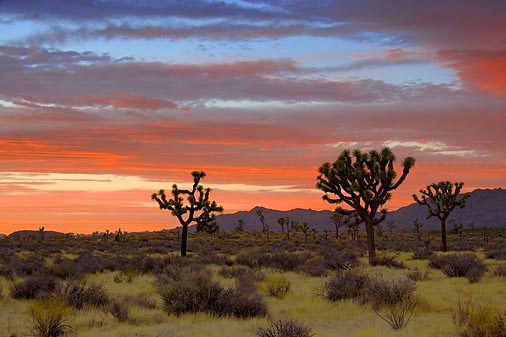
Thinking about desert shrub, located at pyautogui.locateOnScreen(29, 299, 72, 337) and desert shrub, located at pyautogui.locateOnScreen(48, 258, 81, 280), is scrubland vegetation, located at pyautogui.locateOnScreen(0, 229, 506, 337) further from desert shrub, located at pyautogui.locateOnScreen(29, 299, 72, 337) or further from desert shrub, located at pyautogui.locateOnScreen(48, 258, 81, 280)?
desert shrub, located at pyautogui.locateOnScreen(48, 258, 81, 280)

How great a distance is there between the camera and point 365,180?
29391 mm

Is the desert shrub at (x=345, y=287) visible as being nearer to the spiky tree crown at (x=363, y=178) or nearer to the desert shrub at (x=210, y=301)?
the desert shrub at (x=210, y=301)

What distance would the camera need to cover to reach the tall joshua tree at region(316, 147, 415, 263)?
28.5m

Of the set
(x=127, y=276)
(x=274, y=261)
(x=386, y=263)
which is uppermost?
(x=274, y=261)

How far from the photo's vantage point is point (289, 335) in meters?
8.35

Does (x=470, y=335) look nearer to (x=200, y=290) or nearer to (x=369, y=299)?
(x=369, y=299)

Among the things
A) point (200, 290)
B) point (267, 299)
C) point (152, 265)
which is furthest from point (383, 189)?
point (200, 290)

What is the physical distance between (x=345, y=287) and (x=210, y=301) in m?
3.90

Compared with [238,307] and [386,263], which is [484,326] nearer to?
[238,307]

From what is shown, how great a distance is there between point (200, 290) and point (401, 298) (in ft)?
15.5

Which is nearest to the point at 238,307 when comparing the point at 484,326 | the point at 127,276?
the point at 484,326

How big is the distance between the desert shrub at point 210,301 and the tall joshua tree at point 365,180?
665 inches

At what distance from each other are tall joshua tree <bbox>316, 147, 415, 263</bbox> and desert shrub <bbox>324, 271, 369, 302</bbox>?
13601 millimetres

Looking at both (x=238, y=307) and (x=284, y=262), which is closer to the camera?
(x=238, y=307)
